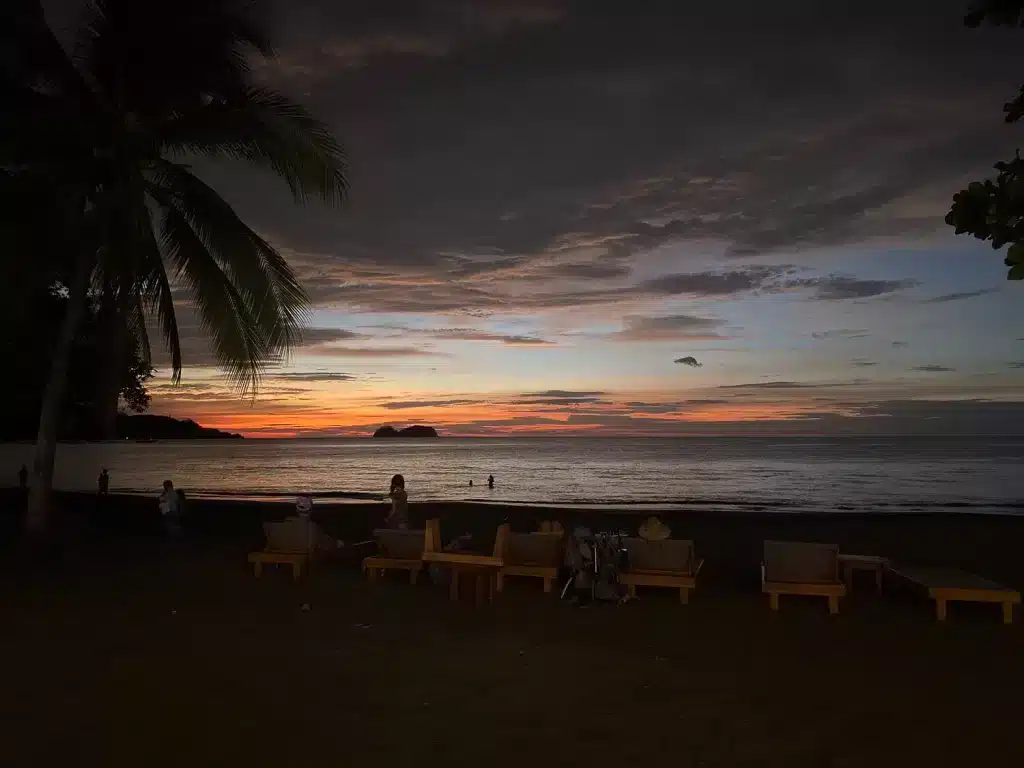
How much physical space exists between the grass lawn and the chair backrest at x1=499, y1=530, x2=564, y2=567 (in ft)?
1.82

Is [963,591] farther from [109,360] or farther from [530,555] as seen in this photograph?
[109,360]

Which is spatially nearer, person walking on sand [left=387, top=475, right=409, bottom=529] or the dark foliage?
the dark foliage

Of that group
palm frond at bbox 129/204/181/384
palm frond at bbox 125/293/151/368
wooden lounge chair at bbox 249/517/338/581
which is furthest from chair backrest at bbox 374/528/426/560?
palm frond at bbox 125/293/151/368

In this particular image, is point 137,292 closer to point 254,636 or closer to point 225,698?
point 254,636

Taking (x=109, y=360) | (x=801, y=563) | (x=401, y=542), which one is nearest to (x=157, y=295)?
(x=109, y=360)

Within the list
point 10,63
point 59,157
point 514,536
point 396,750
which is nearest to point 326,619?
point 514,536

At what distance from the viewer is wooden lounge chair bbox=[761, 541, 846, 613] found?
8.68 metres

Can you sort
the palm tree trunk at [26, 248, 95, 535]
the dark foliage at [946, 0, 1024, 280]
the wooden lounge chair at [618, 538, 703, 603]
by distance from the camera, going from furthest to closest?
the palm tree trunk at [26, 248, 95, 535] < the wooden lounge chair at [618, 538, 703, 603] < the dark foliage at [946, 0, 1024, 280]

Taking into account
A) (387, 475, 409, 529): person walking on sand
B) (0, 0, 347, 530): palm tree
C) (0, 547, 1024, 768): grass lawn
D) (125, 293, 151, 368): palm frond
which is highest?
(0, 0, 347, 530): palm tree

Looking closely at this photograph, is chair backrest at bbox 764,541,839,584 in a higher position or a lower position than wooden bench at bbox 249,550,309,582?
higher

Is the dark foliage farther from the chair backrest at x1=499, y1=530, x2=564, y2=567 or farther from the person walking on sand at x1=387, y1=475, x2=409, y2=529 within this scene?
the person walking on sand at x1=387, y1=475, x2=409, y2=529

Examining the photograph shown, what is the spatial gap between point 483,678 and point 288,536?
5205mm

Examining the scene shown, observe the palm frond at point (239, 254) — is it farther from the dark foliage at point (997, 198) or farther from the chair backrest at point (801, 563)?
the dark foliage at point (997, 198)

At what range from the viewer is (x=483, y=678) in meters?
6.31
